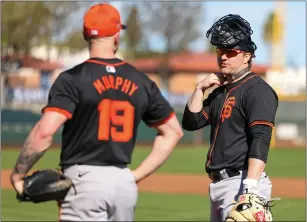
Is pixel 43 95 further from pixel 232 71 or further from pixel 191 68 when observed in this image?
pixel 232 71

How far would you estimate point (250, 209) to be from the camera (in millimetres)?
4777

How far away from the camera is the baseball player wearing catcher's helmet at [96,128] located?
443cm

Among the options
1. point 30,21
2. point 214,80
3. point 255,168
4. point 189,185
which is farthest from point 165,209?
point 30,21

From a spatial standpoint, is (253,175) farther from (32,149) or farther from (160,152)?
(32,149)

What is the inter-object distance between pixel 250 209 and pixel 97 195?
3.08 ft

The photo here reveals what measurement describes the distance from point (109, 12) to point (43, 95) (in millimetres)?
37655

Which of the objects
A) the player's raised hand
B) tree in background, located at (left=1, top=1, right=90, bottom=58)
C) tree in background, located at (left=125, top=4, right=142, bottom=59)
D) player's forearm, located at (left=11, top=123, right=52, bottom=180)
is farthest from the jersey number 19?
tree in background, located at (left=125, top=4, right=142, bottom=59)

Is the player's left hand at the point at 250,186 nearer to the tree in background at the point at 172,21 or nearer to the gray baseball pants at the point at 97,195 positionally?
the gray baseball pants at the point at 97,195

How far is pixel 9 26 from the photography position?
131ft

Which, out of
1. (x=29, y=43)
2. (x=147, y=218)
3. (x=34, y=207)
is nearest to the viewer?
(x=147, y=218)

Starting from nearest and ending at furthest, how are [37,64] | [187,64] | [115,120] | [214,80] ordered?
1. [115,120]
2. [214,80]
3. [37,64]
4. [187,64]

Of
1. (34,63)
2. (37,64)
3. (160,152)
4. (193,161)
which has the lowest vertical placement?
(37,64)

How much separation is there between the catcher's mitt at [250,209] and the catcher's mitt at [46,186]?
104cm

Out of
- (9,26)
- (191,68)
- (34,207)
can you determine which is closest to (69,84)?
(34,207)
